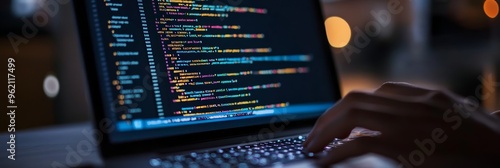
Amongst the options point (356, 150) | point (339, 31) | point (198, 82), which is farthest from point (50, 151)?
point (339, 31)

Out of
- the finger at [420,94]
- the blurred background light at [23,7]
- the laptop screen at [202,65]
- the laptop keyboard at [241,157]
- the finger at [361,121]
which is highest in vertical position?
the blurred background light at [23,7]

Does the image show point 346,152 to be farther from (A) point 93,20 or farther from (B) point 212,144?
(A) point 93,20

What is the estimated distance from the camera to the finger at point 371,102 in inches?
22.4

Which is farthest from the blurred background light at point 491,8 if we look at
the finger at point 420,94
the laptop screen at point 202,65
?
the finger at point 420,94

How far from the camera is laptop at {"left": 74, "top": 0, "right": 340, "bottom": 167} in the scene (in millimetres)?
603

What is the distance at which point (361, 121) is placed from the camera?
22.9 inches

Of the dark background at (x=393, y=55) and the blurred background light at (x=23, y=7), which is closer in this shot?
the dark background at (x=393, y=55)

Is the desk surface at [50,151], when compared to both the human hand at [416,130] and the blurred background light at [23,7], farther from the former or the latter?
the blurred background light at [23,7]

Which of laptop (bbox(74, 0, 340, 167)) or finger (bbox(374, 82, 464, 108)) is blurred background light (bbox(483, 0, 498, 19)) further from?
finger (bbox(374, 82, 464, 108))

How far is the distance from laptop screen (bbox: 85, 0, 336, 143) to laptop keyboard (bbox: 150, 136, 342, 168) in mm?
68

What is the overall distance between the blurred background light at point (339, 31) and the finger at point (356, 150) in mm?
2702

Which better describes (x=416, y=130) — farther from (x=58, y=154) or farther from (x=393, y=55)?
(x=393, y=55)

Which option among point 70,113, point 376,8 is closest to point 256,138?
point 70,113

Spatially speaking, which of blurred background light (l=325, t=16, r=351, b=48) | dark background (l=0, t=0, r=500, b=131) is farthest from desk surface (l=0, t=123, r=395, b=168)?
blurred background light (l=325, t=16, r=351, b=48)
